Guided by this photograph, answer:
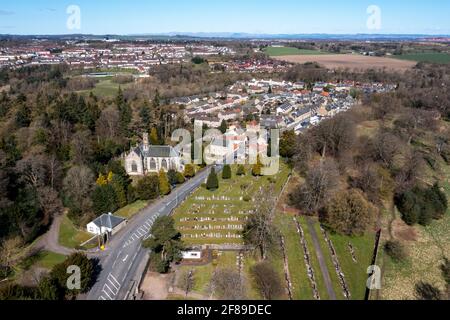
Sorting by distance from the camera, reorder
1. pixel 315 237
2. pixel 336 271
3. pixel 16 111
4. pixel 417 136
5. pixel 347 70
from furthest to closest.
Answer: pixel 347 70 < pixel 417 136 < pixel 16 111 < pixel 315 237 < pixel 336 271

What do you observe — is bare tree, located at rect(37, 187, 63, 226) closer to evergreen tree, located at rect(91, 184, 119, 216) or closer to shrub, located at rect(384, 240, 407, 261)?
evergreen tree, located at rect(91, 184, 119, 216)

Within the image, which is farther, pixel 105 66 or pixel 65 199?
pixel 105 66

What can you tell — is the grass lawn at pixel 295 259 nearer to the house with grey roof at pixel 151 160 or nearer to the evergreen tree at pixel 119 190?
the evergreen tree at pixel 119 190

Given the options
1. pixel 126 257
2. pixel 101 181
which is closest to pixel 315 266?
pixel 126 257

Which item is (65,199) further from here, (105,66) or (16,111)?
(105,66)

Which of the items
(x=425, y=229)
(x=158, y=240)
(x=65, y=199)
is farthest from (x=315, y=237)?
(x=65, y=199)

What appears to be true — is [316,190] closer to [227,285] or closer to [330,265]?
[330,265]
